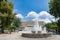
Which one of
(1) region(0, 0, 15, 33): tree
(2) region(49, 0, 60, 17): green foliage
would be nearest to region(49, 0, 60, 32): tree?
(2) region(49, 0, 60, 17): green foliage

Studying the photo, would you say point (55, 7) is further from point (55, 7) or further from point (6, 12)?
point (6, 12)

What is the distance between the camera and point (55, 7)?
47812mm

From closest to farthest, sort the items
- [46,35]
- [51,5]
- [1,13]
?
1. [46,35]
2. [1,13]
3. [51,5]

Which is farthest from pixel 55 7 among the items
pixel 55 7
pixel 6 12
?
pixel 6 12

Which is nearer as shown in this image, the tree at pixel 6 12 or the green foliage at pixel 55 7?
the tree at pixel 6 12

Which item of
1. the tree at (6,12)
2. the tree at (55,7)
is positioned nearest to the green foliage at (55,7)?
the tree at (55,7)

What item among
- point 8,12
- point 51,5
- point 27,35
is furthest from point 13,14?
point 27,35

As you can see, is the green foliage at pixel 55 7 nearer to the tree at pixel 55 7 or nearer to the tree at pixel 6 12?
the tree at pixel 55 7

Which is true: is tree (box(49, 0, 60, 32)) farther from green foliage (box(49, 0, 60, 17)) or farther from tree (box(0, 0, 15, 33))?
tree (box(0, 0, 15, 33))

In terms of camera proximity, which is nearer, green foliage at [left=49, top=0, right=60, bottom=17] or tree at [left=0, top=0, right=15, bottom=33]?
tree at [left=0, top=0, right=15, bottom=33]

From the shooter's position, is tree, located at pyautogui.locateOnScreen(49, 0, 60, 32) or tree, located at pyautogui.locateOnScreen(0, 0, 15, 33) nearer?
tree, located at pyautogui.locateOnScreen(0, 0, 15, 33)

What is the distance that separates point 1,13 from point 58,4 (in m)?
15.5

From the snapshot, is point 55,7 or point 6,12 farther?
point 55,7

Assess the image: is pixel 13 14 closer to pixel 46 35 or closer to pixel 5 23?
pixel 5 23
